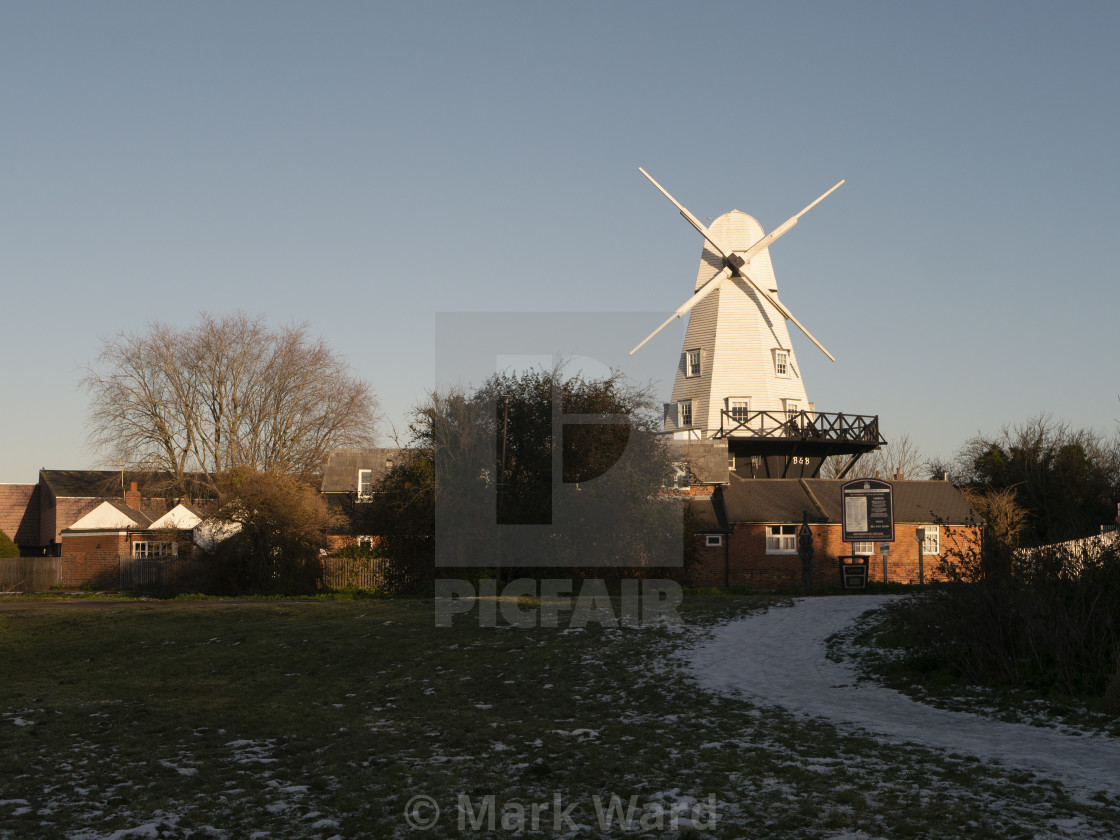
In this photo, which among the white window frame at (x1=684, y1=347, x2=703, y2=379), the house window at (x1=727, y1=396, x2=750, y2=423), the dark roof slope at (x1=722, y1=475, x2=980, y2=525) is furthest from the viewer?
the white window frame at (x1=684, y1=347, x2=703, y2=379)

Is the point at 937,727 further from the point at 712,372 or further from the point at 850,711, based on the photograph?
the point at 712,372

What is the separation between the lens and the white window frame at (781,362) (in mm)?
46438

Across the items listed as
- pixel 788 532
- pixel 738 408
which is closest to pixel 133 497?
pixel 738 408

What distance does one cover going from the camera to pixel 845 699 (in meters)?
12.0

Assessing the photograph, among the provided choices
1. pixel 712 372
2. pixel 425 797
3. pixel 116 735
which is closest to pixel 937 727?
pixel 425 797

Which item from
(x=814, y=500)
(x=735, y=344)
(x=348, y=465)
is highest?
(x=735, y=344)

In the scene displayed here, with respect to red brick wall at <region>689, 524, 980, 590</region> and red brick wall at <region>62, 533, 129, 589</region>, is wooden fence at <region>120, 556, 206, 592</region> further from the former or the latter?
red brick wall at <region>689, 524, 980, 590</region>

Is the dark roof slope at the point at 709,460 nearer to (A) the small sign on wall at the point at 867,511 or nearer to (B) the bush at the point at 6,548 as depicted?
(A) the small sign on wall at the point at 867,511

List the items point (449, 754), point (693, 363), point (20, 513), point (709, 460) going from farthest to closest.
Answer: point (20, 513)
point (693, 363)
point (709, 460)
point (449, 754)

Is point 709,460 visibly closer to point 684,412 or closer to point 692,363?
point 684,412

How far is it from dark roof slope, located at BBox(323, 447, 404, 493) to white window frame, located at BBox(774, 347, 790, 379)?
18896mm

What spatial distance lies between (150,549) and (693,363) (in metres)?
25.6

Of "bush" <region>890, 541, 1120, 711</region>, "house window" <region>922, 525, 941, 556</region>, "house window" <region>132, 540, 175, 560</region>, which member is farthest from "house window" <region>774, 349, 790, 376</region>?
"bush" <region>890, 541, 1120, 711</region>

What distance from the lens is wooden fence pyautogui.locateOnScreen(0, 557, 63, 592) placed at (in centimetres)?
3944
